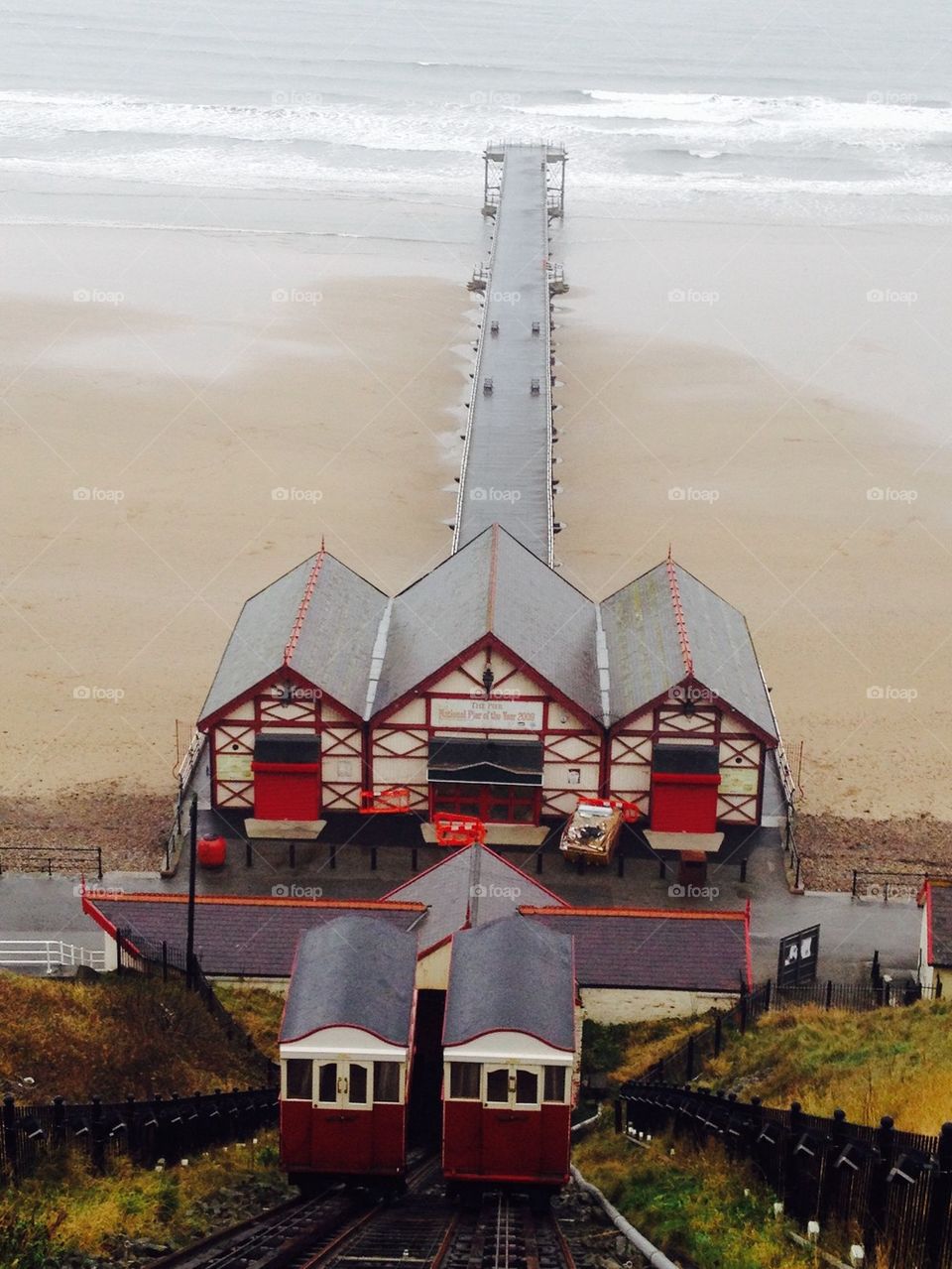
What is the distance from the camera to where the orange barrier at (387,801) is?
117 ft

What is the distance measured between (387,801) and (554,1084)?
14.4 meters

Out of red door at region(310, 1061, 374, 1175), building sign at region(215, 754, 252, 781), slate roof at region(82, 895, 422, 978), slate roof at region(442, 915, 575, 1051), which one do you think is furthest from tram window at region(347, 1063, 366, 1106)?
building sign at region(215, 754, 252, 781)

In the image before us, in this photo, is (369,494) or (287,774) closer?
(287,774)

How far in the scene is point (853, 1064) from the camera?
79.0 ft

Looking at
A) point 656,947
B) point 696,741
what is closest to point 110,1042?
point 656,947

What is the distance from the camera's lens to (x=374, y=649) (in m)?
38.2

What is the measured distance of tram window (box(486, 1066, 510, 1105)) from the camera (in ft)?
72.2

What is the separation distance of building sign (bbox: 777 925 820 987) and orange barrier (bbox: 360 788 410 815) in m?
9.44

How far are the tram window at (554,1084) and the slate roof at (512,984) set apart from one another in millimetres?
405

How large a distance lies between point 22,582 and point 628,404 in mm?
26414

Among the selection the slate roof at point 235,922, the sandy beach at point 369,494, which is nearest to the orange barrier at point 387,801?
the sandy beach at point 369,494

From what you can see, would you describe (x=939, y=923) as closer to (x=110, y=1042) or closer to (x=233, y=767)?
(x=110, y=1042)

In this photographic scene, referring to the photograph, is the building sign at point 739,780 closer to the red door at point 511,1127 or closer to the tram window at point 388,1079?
the red door at point 511,1127

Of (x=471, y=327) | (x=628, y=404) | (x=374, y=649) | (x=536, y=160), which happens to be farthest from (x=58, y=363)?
(x=536, y=160)
